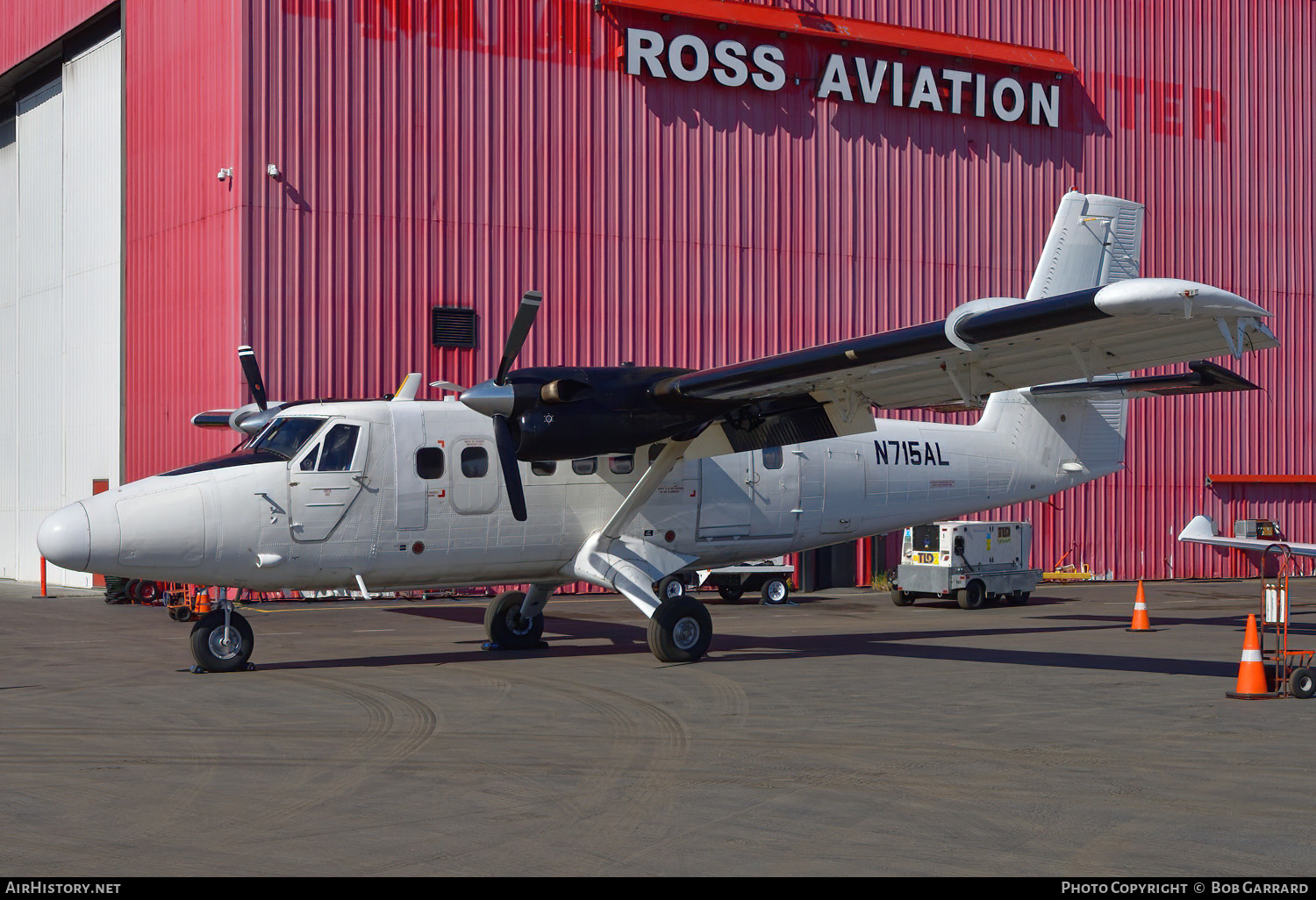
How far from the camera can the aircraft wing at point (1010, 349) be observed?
11.4 m

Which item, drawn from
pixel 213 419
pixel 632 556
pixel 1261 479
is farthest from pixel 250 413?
pixel 1261 479

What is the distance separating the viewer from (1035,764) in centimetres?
1006

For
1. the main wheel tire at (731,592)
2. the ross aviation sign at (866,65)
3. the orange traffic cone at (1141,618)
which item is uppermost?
the ross aviation sign at (866,65)

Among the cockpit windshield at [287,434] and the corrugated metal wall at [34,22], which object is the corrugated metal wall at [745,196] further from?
the cockpit windshield at [287,434]

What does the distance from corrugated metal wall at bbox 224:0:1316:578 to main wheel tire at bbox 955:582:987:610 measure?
9.54 m

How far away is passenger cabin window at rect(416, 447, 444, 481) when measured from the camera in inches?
655

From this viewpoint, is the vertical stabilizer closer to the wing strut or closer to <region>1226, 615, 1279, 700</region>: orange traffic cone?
the wing strut

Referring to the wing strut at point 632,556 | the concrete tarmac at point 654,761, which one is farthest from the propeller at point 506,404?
the concrete tarmac at point 654,761

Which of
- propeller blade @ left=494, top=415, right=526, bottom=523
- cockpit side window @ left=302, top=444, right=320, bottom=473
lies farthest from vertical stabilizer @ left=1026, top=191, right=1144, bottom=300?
cockpit side window @ left=302, top=444, right=320, bottom=473

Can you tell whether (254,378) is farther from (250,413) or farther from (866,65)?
(866,65)

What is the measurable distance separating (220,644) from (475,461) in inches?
150

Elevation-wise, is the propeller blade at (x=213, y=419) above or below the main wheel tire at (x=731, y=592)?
above

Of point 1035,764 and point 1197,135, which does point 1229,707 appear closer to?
point 1035,764

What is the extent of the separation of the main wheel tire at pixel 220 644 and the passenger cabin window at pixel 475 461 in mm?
3347
